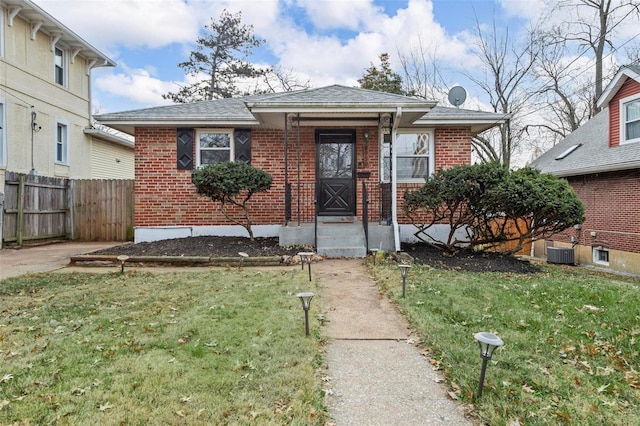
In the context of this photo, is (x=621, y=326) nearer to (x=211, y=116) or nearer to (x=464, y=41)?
(x=211, y=116)

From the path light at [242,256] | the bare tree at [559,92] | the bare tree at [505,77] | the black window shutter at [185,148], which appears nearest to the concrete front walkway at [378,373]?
the path light at [242,256]

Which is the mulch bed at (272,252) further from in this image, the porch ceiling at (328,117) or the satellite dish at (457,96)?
the satellite dish at (457,96)

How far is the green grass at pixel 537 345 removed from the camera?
2406 millimetres

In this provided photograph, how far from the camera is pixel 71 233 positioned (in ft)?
39.0

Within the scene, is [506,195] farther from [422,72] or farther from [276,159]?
[422,72]

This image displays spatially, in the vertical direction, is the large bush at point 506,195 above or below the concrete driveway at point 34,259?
above

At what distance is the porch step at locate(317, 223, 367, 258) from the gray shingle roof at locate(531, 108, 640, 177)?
803 cm

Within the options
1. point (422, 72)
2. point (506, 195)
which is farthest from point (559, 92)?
point (506, 195)

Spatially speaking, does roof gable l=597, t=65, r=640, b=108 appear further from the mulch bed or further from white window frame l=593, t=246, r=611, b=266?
the mulch bed

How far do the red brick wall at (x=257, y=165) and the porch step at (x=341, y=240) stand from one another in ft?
4.35

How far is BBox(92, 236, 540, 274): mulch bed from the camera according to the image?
7352 mm

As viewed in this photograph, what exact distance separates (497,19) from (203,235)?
1940 centimetres

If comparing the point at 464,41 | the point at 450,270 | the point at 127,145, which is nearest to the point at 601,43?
the point at 464,41

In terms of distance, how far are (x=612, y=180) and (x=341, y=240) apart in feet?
30.5
